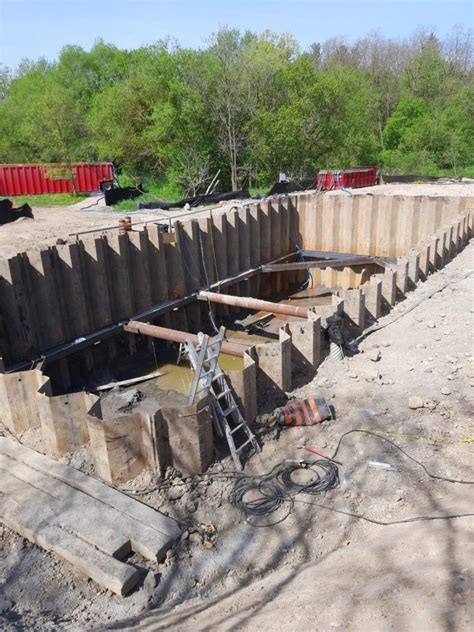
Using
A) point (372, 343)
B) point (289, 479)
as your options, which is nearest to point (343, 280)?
point (372, 343)

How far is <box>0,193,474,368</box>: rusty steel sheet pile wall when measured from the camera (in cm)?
1026

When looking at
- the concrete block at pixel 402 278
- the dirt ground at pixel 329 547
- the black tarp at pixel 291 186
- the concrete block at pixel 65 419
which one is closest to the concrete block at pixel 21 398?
the concrete block at pixel 65 419

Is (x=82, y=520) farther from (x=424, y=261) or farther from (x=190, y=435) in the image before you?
(x=424, y=261)

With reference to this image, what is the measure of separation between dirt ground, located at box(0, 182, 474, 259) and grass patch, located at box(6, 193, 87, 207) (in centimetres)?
123

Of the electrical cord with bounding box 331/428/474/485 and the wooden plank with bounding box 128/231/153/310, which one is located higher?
the wooden plank with bounding box 128/231/153/310

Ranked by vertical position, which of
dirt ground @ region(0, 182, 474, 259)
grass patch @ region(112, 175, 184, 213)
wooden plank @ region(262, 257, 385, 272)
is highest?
grass patch @ region(112, 175, 184, 213)

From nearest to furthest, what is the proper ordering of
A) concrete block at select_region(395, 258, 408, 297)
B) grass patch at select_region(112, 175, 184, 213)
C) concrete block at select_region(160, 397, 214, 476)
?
concrete block at select_region(160, 397, 214, 476), concrete block at select_region(395, 258, 408, 297), grass patch at select_region(112, 175, 184, 213)

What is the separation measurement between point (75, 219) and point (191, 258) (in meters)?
10.5

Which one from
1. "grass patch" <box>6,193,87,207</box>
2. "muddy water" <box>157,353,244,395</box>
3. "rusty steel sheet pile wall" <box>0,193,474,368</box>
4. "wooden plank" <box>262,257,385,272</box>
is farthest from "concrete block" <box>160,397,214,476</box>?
"grass patch" <box>6,193,87,207</box>

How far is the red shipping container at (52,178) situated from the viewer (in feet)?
102

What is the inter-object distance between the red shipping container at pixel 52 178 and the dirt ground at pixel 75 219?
10.7 ft

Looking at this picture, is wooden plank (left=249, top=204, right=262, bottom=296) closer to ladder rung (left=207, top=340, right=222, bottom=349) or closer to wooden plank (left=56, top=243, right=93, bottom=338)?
wooden plank (left=56, top=243, right=93, bottom=338)

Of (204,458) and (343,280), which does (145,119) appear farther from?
(204,458)

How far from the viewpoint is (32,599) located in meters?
4.84
